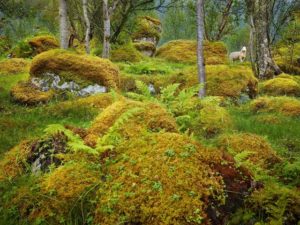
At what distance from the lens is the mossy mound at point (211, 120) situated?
9.04 m

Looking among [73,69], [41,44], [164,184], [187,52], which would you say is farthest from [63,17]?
[187,52]

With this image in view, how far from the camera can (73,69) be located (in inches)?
572

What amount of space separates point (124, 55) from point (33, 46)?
5.64 meters

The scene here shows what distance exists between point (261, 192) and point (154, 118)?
86.3 inches

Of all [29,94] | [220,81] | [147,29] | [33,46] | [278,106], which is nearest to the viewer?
[278,106]

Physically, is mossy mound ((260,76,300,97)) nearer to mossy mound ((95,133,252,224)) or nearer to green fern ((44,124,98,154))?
mossy mound ((95,133,252,224))

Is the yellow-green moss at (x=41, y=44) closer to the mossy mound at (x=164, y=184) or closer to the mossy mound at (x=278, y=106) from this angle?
the mossy mound at (x=278, y=106)


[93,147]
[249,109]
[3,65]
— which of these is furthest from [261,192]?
[3,65]

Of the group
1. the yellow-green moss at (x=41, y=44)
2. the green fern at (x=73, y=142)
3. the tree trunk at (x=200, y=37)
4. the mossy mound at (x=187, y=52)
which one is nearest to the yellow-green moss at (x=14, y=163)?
the green fern at (x=73, y=142)

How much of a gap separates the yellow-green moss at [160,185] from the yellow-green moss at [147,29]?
30.3 metres

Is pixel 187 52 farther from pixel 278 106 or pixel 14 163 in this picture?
pixel 14 163

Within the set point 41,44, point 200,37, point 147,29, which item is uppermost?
point 147,29

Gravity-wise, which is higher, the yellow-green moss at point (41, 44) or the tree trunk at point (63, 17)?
the tree trunk at point (63, 17)

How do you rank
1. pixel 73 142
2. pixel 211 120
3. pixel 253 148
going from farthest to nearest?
pixel 211 120 → pixel 253 148 → pixel 73 142
